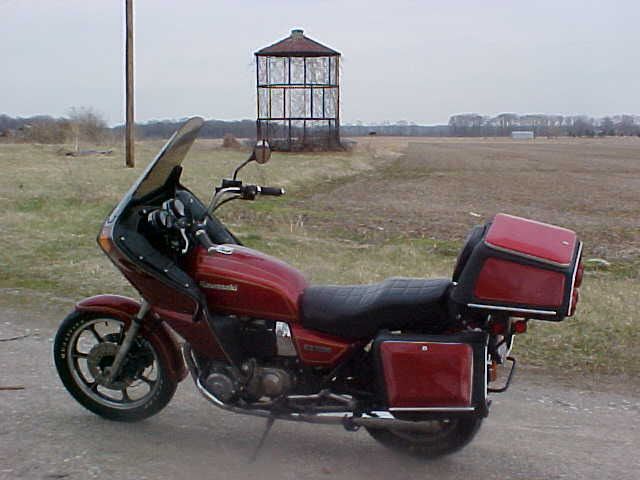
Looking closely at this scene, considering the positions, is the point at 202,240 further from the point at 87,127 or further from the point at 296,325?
the point at 87,127

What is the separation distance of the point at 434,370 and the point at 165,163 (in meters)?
1.77

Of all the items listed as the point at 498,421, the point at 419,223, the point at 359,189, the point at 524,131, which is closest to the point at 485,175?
the point at 359,189

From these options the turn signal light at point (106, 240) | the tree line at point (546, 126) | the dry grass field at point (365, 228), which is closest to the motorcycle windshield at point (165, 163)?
the turn signal light at point (106, 240)

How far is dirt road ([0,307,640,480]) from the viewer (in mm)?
3955

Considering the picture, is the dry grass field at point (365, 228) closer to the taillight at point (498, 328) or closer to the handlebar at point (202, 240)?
the taillight at point (498, 328)

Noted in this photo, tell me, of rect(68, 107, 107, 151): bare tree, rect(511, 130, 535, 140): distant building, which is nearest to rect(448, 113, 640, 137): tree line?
rect(511, 130, 535, 140): distant building

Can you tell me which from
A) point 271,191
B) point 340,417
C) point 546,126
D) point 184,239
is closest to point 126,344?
point 184,239

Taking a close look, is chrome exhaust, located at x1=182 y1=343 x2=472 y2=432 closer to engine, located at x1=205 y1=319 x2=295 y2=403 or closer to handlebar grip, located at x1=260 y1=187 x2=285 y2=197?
engine, located at x1=205 y1=319 x2=295 y2=403

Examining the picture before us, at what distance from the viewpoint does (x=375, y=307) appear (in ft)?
12.4

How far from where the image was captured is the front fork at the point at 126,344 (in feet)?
14.3

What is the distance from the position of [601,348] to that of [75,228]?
848cm

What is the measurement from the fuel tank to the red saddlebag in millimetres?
522

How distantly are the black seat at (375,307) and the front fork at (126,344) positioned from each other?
97 cm

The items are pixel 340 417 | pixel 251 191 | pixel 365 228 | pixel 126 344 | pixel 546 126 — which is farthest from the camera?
pixel 546 126
